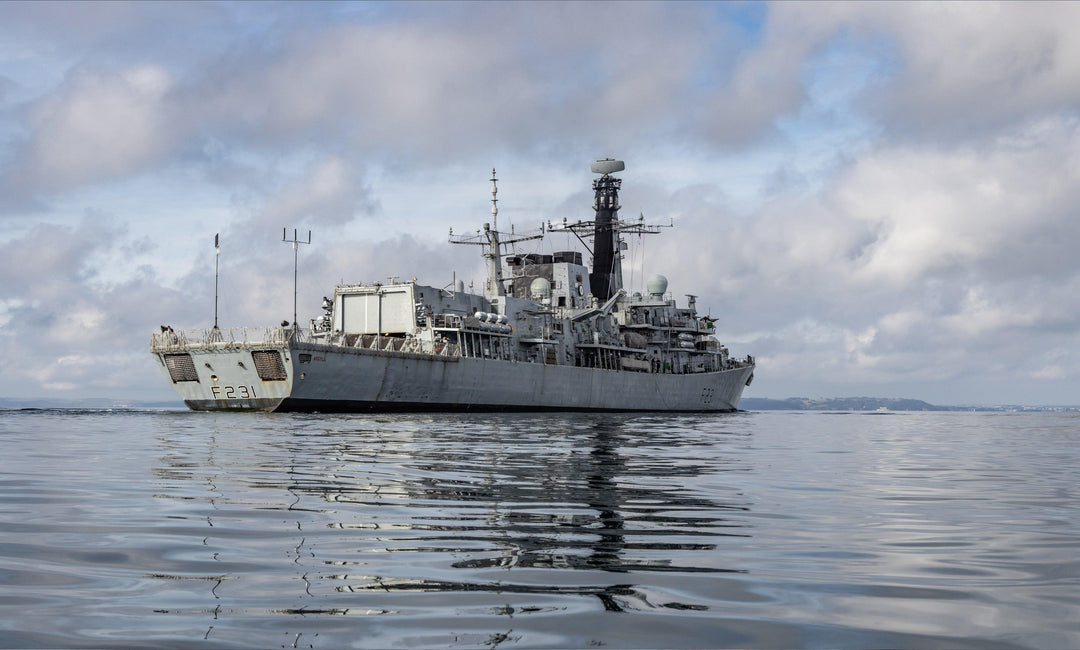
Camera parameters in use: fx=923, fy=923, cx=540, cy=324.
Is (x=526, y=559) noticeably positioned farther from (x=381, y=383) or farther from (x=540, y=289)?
(x=540, y=289)

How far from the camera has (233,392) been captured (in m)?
47.8

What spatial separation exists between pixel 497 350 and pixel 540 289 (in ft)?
32.8

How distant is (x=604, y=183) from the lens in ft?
258

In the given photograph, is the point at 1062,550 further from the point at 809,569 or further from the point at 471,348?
the point at 471,348

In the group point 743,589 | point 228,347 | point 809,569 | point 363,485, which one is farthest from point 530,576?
point 228,347

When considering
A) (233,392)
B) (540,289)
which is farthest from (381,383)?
(540,289)

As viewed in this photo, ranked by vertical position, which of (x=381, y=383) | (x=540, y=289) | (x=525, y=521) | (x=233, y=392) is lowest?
(x=525, y=521)

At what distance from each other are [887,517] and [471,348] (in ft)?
153

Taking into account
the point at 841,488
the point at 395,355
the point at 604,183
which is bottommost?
the point at 841,488

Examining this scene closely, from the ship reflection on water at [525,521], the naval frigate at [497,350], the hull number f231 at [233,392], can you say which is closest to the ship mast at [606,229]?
the naval frigate at [497,350]

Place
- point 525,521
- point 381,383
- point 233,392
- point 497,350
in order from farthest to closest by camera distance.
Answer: point 497,350, point 381,383, point 233,392, point 525,521

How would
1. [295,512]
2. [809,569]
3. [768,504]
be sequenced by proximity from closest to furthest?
[809,569]
[295,512]
[768,504]

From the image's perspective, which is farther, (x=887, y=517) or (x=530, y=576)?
(x=887, y=517)

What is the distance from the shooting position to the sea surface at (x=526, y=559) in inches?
184
